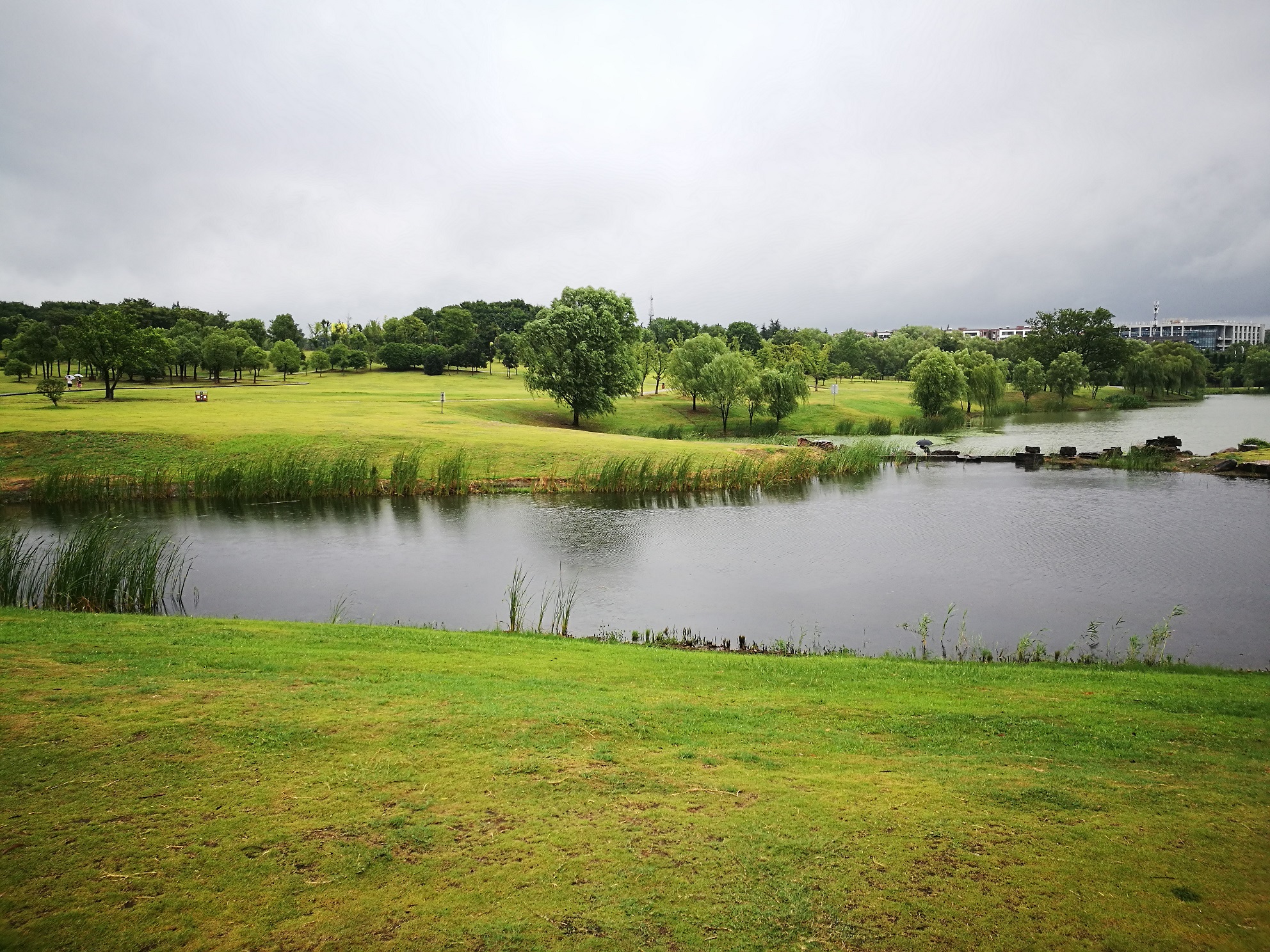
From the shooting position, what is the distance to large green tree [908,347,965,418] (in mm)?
68875

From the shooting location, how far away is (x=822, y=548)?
23344 millimetres

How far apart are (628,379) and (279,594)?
46572 mm

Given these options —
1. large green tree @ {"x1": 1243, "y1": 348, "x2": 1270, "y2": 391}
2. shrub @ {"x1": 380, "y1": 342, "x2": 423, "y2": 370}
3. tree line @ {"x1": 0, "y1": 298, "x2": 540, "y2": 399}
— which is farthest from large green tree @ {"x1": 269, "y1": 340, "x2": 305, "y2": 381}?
large green tree @ {"x1": 1243, "y1": 348, "x2": 1270, "y2": 391}

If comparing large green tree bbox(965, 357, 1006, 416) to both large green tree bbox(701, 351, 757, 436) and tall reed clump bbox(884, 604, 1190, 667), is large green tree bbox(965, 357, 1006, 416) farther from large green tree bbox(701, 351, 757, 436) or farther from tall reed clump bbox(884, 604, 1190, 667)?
tall reed clump bbox(884, 604, 1190, 667)

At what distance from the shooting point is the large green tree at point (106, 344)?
54969 millimetres

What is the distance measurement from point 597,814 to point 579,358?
5570cm

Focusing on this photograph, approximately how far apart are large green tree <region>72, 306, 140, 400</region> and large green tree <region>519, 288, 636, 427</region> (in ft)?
95.1

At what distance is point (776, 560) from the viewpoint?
2183cm

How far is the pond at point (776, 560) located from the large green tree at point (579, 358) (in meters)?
28.1

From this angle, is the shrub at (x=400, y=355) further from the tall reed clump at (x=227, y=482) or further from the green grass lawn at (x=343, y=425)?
the tall reed clump at (x=227, y=482)

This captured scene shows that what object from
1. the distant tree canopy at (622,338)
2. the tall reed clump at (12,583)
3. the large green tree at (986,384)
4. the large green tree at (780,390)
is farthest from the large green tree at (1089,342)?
the tall reed clump at (12,583)

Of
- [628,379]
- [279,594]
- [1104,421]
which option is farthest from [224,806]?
[1104,421]

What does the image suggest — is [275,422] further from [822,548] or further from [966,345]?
[966,345]

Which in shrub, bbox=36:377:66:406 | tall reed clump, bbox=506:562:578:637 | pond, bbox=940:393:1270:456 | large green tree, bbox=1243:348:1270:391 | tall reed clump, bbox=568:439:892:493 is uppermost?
large green tree, bbox=1243:348:1270:391
